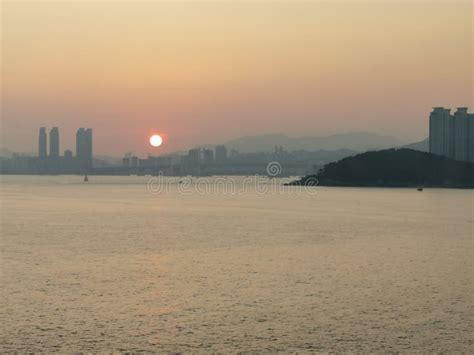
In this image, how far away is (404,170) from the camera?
584ft

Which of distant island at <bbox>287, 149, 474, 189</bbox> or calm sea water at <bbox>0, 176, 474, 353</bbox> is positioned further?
distant island at <bbox>287, 149, 474, 189</bbox>

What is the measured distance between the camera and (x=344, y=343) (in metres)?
14.3

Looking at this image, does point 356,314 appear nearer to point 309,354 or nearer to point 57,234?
point 309,354

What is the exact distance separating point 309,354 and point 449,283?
10.2 meters

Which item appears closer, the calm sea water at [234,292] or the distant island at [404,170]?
the calm sea water at [234,292]

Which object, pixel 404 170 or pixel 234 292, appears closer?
pixel 234 292

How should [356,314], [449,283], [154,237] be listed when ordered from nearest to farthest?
[356,314]
[449,283]
[154,237]

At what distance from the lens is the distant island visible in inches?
6964

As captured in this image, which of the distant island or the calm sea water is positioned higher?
the distant island

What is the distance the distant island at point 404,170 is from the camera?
176875 mm

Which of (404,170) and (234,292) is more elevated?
(404,170)

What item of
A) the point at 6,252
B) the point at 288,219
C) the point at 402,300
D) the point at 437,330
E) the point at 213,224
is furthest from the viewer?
the point at 288,219

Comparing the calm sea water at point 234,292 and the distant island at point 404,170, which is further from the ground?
the distant island at point 404,170

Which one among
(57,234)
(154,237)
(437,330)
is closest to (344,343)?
(437,330)
